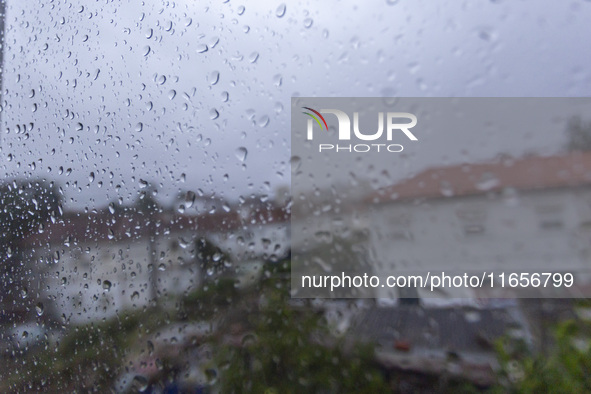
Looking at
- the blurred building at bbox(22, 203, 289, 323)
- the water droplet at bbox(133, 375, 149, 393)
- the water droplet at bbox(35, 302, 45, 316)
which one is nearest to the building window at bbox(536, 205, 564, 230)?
the blurred building at bbox(22, 203, 289, 323)

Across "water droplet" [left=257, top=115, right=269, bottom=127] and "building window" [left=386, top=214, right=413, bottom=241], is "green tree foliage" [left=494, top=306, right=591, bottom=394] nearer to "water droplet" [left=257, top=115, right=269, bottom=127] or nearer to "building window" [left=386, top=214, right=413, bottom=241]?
"building window" [left=386, top=214, right=413, bottom=241]

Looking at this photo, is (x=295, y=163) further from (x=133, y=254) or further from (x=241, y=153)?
(x=133, y=254)

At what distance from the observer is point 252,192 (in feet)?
3.30

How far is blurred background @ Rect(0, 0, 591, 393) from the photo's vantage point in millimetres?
768

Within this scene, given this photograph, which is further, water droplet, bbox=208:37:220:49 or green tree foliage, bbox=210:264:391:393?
water droplet, bbox=208:37:220:49

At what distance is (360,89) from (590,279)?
1.72ft

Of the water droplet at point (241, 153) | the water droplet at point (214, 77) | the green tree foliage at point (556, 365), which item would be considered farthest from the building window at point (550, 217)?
the water droplet at point (214, 77)

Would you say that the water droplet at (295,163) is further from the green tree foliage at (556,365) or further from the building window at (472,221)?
the green tree foliage at (556,365)

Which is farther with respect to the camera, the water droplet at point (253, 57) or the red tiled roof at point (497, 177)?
the water droplet at point (253, 57)

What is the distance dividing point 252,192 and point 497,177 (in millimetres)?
501

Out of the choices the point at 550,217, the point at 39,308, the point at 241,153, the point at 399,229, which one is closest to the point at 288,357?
the point at 399,229

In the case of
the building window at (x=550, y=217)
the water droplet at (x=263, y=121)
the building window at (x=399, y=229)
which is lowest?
the building window at (x=399, y=229)

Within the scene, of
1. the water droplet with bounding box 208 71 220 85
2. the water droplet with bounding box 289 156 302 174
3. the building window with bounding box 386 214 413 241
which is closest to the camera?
Answer: the building window with bounding box 386 214 413 241

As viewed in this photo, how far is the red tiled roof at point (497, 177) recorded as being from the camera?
2.45 ft
